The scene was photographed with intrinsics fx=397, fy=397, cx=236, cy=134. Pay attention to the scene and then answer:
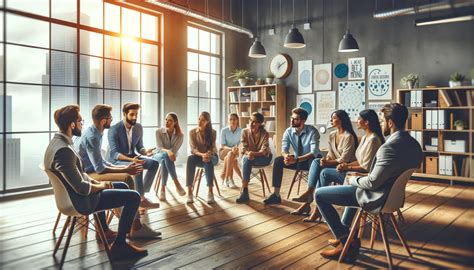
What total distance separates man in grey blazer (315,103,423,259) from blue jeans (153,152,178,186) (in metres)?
2.65

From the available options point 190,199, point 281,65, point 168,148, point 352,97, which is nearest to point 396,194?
point 190,199

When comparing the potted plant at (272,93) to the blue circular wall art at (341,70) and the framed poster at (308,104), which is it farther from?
the blue circular wall art at (341,70)

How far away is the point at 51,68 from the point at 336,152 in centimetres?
456

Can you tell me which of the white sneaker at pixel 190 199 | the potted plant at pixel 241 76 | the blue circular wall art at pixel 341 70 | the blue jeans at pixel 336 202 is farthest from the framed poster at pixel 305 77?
the blue jeans at pixel 336 202

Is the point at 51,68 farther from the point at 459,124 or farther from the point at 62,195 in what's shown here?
the point at 459,124

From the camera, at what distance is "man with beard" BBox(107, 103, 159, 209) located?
4.84m

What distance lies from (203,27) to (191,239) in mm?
6698

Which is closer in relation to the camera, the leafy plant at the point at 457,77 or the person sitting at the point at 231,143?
the person sitting at the point at 231,143

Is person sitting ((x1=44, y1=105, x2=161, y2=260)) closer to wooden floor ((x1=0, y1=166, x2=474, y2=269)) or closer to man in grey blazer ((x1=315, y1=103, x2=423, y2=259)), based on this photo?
wooden floor ((x1=0, y1=166, x2=474, y2=269))

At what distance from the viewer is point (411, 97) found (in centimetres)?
736

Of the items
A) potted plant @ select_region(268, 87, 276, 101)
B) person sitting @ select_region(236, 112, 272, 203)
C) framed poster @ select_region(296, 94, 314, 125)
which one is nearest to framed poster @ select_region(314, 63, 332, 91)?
framed poster @ select_region(296, 94, 314, 125)

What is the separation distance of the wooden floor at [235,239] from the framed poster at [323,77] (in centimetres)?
412

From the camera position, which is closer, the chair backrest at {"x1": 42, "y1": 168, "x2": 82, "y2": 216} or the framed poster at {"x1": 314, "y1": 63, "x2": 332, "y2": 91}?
the chair backrest at {"x1": 42, "y1": 168, "x2": 82, "y2": 216}

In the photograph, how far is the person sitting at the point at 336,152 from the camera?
446 cm
